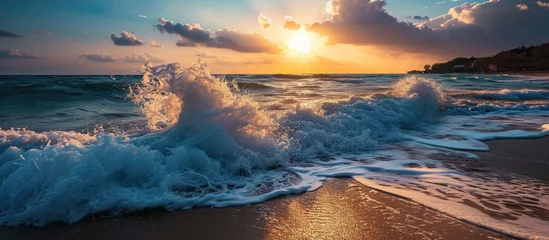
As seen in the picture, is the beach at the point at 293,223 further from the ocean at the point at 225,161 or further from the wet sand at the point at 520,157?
the wet sand at the point at 520,157

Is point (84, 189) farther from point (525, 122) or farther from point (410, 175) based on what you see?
point (525, 122)

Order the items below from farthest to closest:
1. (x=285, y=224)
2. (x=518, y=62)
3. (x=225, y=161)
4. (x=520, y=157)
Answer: (x=518, y=62), (x=520, y=157), (x=225, y=161), (x=285, y=224)

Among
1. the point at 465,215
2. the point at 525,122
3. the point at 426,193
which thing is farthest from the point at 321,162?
the point at 525,122

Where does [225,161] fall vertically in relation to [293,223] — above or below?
above

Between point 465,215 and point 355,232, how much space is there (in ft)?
3.60

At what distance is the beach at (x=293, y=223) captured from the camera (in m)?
2.67

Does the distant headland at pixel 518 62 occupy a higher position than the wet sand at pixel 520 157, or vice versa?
the distant headland at pixel 518 62

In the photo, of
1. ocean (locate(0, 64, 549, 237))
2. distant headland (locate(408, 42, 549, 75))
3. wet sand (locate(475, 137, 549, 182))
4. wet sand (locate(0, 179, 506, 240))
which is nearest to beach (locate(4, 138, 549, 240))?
wet sand (locate(0, 179, 506, 240))

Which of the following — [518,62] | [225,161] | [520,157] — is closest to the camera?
[225,161]

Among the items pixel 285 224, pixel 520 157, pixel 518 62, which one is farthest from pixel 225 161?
pixel 518 62

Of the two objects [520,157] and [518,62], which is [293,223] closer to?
[520,157]

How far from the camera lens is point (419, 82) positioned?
12016 mm

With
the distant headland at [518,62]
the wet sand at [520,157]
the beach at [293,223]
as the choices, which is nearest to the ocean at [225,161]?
the beach at [293,223]

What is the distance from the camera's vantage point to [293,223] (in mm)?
2896
